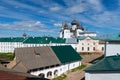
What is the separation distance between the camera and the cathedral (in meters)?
120

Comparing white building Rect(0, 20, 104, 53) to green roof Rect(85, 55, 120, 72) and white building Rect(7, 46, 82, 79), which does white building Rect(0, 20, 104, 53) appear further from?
green roof Rect(85, 55, 120, 72)

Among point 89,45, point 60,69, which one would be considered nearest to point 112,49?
point 60,69

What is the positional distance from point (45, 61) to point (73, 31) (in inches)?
3050

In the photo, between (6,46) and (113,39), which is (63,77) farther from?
(6,46)

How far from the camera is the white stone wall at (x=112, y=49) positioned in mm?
27172

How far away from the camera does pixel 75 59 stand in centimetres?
6022

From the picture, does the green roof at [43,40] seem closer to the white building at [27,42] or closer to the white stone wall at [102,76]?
the white building at [27,42]

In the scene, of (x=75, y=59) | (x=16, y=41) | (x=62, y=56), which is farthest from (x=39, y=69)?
(x=16, y=41)

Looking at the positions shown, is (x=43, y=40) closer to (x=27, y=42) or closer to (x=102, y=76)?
(x=27, y=42)

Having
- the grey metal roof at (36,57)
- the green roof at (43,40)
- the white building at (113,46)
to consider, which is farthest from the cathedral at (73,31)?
the white building at (113,46)

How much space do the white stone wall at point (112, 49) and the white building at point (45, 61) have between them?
1897 cm

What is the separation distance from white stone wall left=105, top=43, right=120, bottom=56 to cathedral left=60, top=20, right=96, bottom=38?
303 feet

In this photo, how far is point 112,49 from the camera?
90.0ft

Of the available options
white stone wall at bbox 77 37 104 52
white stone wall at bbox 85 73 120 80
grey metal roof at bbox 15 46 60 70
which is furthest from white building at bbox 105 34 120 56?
white stone wall at bbox 77 37 104 52
